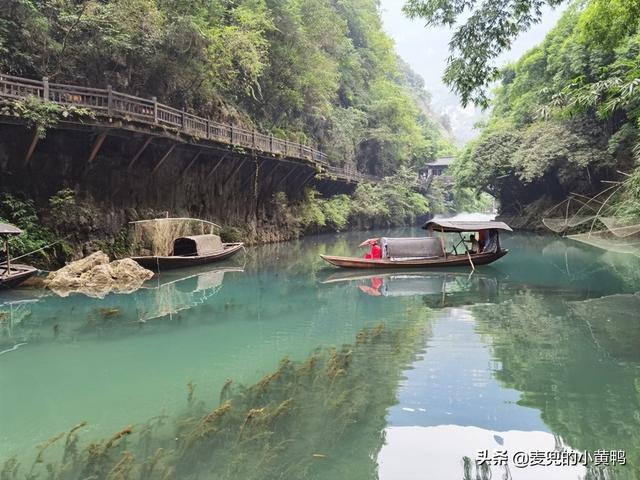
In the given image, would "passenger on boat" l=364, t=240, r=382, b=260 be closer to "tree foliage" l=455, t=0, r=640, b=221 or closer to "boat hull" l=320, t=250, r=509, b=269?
"boat hull" l=320, t=250, r=509, b=269

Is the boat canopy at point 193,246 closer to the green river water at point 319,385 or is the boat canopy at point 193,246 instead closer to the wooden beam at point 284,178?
the green river water at point 319,385

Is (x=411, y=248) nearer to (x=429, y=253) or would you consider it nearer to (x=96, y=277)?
(x=429, y=253)

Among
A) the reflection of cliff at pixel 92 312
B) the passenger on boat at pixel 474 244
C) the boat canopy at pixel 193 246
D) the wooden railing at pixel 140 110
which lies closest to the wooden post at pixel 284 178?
the wooden railing at pixel 140 110

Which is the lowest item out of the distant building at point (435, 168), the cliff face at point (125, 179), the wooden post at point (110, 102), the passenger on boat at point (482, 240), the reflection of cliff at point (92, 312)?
the reflection of cliff at point (92, 312)

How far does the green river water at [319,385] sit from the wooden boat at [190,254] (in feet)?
11.5

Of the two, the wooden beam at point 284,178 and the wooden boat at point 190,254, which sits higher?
the wooden beam at point 284,178

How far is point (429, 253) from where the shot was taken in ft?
54.2

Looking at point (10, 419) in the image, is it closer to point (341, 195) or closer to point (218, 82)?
point (218, 82)

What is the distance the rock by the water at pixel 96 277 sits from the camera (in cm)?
1215

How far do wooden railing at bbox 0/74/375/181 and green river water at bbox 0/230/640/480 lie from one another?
5.49 metres

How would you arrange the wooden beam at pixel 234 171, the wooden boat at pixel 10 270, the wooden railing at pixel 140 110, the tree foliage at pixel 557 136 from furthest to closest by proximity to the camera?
the tree foliage at pixel 557 136
the wooden beam at pixel 234 171
the wooden railing at pixel 140 110
the wooden boat at pixel 10 270

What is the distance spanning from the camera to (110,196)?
16.2 metres

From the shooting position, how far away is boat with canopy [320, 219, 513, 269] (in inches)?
626

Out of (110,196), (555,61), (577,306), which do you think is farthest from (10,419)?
(555,61)
